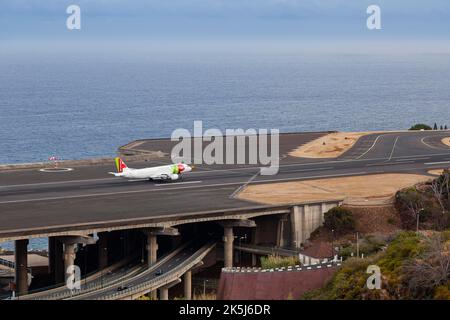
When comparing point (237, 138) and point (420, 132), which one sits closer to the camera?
point (237, 138)

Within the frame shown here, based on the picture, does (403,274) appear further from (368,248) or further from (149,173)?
(149,173)

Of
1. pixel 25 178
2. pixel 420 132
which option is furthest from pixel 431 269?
pixel 420 132

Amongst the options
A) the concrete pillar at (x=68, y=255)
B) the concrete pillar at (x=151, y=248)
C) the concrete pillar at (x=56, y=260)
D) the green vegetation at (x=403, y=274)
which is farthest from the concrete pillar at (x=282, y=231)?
the green vegetation at (x=403, y=274)

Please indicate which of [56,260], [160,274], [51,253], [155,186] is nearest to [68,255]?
[160,274]

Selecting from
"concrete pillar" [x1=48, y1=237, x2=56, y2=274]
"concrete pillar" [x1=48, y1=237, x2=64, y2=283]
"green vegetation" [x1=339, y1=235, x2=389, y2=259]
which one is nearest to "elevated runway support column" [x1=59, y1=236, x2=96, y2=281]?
"concrete pillar" [x1=48, y1=237, x2=64, y2=283]

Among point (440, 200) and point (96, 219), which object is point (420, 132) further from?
point (96, 219)
